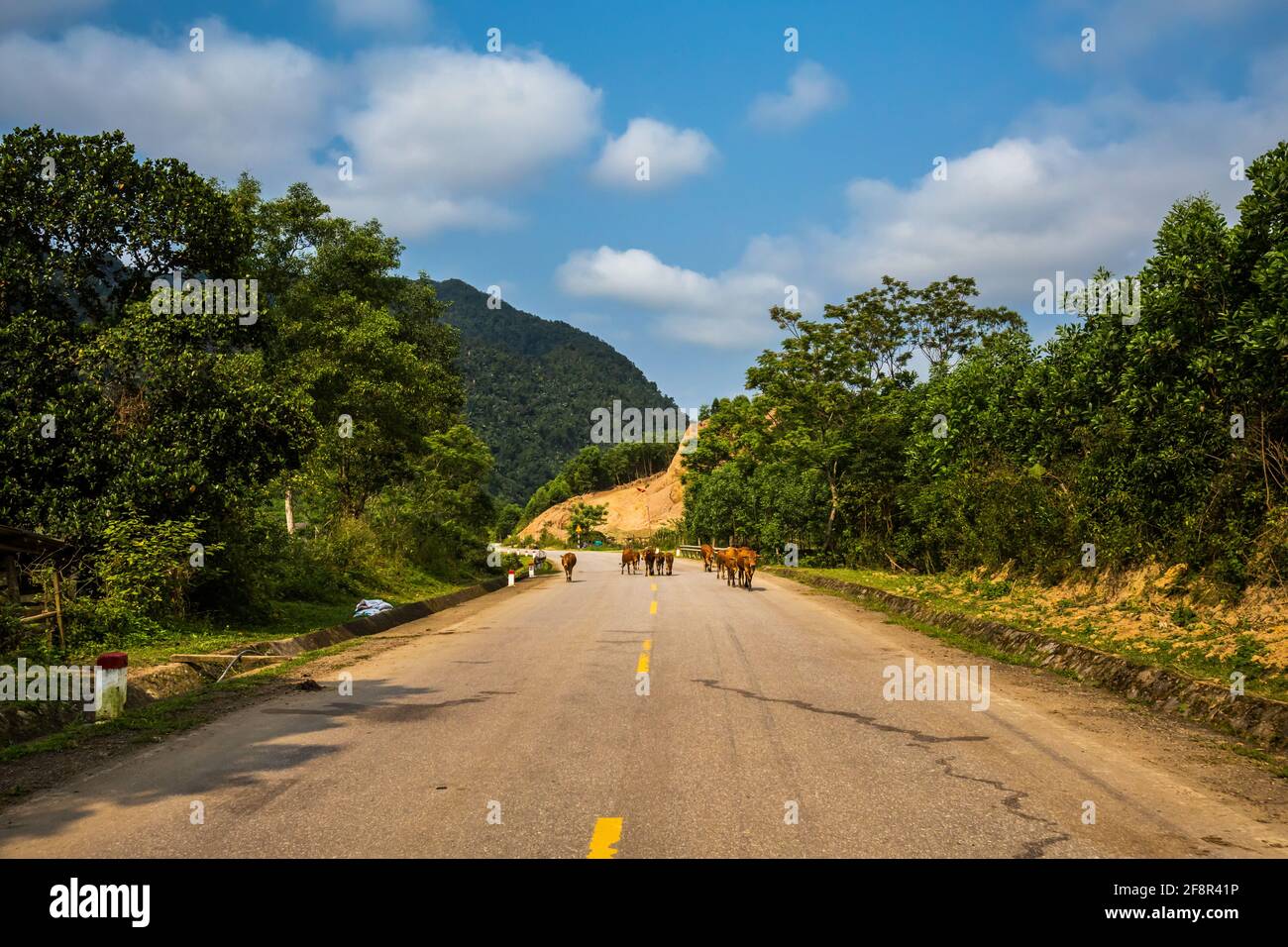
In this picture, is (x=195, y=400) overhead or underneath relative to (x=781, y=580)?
overhead

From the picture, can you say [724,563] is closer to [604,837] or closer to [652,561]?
[652,561]

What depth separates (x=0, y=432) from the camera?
15195 millimetres

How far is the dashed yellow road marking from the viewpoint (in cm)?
492

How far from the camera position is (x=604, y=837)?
5.19m

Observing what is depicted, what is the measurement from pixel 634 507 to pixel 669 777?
12858 centimetres

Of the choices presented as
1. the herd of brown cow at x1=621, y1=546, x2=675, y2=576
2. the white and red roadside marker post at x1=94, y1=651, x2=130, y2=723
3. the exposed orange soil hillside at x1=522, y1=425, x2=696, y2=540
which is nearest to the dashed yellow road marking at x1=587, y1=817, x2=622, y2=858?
the white and red roadside marker post at x1=94, y1=651, x2=130, y2=723

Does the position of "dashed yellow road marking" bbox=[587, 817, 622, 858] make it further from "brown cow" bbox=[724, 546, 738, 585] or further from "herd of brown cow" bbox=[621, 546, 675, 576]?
"herd of brown cow" bbox=[621, 546, 675, 576]

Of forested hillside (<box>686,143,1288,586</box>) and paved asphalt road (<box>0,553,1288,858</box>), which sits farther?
forested hillside (<box>686,143,1288,586</box>)

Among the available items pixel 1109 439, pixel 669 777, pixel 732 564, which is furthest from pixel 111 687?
pixel 732 564

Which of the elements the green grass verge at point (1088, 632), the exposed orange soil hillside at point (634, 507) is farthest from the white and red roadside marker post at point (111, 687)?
the exposed orange soil hillside at point (634, 507)

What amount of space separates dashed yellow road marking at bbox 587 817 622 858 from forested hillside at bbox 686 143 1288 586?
35.4 ft

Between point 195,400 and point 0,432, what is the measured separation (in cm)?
321
